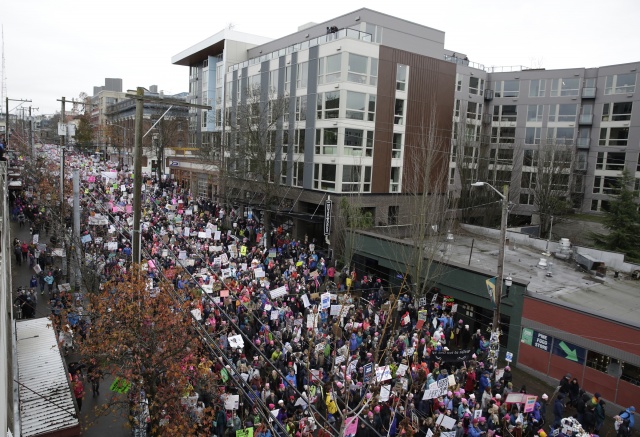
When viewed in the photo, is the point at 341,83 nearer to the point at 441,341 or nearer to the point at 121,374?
the point at 441,341

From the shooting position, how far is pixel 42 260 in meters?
26.2

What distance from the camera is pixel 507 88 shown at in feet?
168

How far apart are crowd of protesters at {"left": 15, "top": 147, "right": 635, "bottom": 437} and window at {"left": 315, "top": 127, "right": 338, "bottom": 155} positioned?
29.9ft

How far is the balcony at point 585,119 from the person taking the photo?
45.3 meters

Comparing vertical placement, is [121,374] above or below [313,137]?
below

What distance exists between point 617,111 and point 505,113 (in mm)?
10755

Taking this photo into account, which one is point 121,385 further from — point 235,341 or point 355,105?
point 355,105

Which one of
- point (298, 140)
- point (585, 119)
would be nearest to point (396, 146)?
point (298, 140)

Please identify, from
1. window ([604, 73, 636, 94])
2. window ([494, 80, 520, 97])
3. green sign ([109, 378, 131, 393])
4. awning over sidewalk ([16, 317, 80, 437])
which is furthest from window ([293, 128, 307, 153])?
window ([604, 73, 636, 94])

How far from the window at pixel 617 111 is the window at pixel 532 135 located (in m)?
6.05

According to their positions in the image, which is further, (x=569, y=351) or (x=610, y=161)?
(x=610, y=161)

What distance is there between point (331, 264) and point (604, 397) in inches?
642

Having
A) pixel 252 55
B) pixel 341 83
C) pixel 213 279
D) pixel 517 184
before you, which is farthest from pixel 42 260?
pixel 517 184

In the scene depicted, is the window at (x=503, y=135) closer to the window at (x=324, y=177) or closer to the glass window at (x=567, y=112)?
the glass window at (x=567, y=112)
